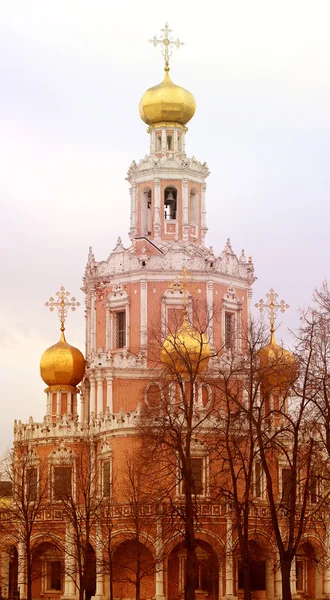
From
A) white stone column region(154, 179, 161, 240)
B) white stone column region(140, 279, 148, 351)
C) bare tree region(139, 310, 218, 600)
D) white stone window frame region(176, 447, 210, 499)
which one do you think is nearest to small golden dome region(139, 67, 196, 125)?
white stone column region(154, 179, 161, 240)

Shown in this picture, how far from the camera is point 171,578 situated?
67.1 meters

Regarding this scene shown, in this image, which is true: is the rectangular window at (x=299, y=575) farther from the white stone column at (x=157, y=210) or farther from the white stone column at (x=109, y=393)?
the white stone column at (x=157, y=210)

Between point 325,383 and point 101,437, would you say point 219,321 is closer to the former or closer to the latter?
point 101,437

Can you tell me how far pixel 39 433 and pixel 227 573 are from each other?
13969 mm

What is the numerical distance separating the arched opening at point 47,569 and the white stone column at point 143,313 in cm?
1159

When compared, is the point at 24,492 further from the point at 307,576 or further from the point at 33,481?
the point at 307,576

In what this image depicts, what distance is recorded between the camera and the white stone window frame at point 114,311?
2972 inches

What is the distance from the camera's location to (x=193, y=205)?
260ft

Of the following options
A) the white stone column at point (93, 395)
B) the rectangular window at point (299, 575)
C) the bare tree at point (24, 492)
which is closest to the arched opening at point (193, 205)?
the white stone column at point (93, 395)

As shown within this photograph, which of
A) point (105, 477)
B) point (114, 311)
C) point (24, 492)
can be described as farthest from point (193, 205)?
point (24, 492)

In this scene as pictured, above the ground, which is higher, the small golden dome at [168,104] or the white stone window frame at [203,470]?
the small golden dome at [168,104]

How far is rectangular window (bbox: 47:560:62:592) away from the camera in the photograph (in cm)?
7162

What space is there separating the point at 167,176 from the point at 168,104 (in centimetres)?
412

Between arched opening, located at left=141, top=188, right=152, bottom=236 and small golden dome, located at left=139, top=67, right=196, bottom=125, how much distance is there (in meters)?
4.18
